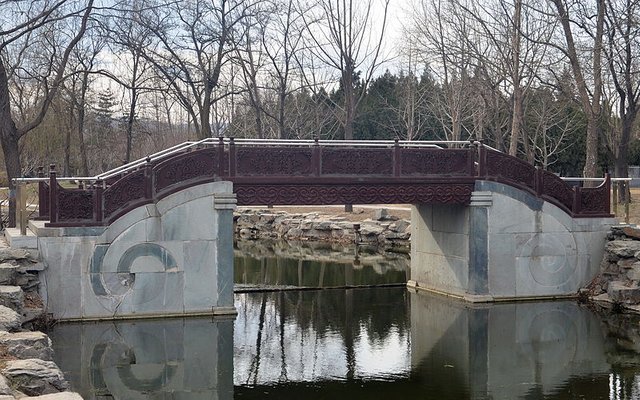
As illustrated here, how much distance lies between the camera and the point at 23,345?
33.1ft

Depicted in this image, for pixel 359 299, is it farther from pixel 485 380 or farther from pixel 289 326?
pixel 485 380

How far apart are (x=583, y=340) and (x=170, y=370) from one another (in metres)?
7.76

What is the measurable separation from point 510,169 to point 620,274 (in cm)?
349

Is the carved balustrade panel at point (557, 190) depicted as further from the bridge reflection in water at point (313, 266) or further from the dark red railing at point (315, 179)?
the bridge reflection in water at point (313, 266)

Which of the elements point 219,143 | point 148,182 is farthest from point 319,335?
point 148,182

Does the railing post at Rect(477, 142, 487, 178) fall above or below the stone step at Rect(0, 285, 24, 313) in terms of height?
above

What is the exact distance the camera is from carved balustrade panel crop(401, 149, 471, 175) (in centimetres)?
1848

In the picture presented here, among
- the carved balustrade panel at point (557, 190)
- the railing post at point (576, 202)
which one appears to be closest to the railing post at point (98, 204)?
the carved balustrade panel at point (557, 190)

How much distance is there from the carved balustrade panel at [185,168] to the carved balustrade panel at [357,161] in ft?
8.03

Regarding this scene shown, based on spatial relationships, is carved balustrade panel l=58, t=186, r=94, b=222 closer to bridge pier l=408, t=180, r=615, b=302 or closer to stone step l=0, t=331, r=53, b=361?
stone step l=0, t=331, r=53, b=361

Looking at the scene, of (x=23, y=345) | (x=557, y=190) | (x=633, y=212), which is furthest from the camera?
(x=633, y=212)

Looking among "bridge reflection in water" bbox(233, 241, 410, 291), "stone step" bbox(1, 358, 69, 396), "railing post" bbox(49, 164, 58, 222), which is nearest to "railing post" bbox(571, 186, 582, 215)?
"bridge reflection in water" bbox(233, 241, 410, 291)

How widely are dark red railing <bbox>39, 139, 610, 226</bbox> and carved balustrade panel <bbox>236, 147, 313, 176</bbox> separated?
0.02 m

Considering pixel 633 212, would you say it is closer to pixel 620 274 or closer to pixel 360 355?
pixel 620 274
